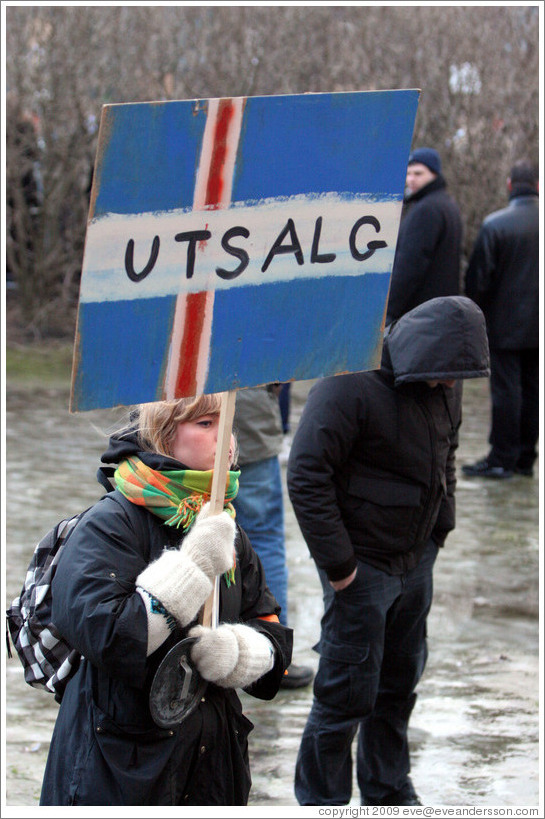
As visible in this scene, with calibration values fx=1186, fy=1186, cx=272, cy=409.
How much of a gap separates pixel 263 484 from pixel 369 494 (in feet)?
3.74

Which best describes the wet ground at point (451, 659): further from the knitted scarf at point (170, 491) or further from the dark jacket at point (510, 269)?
the dark jacket at point (510, 269)

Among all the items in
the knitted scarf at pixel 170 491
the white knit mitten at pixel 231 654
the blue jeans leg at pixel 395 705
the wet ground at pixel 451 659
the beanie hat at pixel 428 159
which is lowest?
the wet ground at pixel 451 659

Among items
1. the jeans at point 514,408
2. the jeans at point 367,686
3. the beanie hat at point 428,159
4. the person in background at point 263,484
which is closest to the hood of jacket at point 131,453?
the jeans at point 367,686

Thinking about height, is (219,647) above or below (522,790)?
above

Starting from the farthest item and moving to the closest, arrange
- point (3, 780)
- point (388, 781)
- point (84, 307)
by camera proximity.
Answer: point (388, 781) → point (3, 780) → point (84, 307)

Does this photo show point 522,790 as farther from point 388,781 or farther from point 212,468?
point 212,468

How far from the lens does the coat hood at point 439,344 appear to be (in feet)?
11.1

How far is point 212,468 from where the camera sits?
2432 millimetres

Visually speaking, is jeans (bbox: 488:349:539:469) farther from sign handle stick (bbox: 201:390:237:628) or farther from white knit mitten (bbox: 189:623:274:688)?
sign handle stick (bbox: 201:390:237:628)

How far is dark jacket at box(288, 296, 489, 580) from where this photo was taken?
342cm

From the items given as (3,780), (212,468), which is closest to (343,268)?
(212,468)

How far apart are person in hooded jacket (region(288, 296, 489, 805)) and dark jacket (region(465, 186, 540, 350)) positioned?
16.3ft

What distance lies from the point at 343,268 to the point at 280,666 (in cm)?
85

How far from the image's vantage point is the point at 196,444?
2.43 meters
